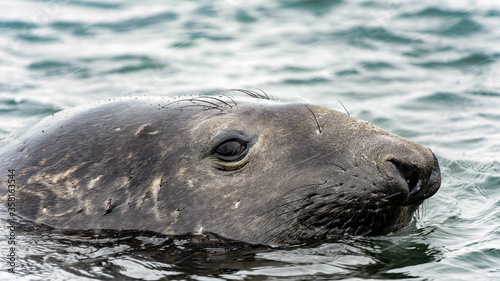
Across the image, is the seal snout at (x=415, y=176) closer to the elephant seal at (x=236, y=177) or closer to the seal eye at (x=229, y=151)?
the elephant seal at (x=236, y=177)

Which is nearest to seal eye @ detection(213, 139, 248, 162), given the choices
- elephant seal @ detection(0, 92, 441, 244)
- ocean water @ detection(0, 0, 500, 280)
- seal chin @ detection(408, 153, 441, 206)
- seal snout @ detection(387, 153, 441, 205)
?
elephant seal @ detection(0, 92, 441, 244)

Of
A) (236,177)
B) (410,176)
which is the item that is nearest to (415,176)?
(410,176)

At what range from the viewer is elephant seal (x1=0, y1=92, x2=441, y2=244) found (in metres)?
5.80

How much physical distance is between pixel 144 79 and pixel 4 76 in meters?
3.01

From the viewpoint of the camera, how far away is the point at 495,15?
49.8 feet

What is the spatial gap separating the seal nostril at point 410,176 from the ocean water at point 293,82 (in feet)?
2.10

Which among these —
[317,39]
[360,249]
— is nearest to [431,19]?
[317,39]

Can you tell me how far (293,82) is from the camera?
1261 cm

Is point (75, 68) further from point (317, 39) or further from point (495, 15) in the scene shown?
point (495, 15)

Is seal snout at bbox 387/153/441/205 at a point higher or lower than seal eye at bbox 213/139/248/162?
lower

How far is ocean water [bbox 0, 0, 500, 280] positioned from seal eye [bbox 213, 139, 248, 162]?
2.52 feet

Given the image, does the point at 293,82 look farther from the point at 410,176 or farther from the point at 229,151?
the point at 410,176

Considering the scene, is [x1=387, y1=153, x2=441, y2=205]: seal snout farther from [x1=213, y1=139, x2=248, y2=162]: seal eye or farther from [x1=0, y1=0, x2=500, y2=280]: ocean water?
[x1=213, y1=139, x2=248, y2=162]: seal eye

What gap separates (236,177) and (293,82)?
22.7ft
